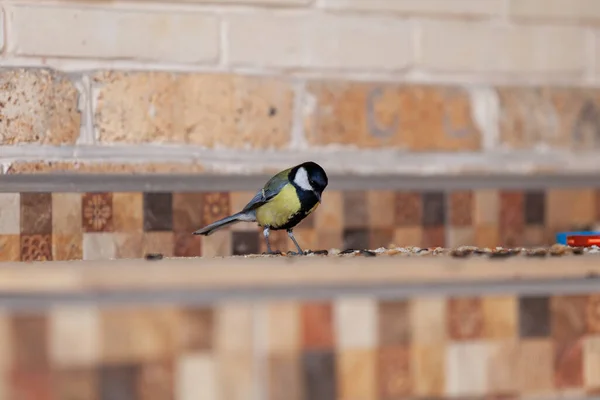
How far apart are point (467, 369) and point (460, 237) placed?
838 mm

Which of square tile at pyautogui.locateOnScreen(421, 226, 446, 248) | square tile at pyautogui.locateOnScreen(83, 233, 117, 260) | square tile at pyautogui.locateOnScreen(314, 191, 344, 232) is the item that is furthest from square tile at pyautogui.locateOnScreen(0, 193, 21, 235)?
square tile at pyautogui.locateOnScreen(421, 226, 446, 248)

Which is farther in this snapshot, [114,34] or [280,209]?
[114,34]

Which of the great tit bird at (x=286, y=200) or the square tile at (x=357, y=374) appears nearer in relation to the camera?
the square tile at (x=357, y=374)

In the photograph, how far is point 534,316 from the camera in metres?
0.77

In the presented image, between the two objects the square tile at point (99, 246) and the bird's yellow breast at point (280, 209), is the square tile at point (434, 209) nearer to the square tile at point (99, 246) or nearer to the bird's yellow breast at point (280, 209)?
Result: the bird's yellow breast at point (280, 209)

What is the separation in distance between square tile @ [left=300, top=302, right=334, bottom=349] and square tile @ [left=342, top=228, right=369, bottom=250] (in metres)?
0.79

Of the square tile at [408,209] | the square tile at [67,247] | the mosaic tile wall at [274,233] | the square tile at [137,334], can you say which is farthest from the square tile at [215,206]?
the square tile at [137,334]

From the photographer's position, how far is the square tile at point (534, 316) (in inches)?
30.1

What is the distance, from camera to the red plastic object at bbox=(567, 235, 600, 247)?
1.27 metres

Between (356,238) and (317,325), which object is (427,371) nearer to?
(317,325)

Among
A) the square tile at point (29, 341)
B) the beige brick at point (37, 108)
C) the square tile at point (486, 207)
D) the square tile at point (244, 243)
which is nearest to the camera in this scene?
the square tile at point (29, 341)

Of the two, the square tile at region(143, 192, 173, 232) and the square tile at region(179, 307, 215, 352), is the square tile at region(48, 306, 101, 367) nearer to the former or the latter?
the square tile at region(179, 307, 215, 352)

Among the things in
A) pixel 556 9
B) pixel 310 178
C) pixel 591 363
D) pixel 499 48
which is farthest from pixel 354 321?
pixel 556 9

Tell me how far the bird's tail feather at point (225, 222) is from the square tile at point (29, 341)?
0.73m
